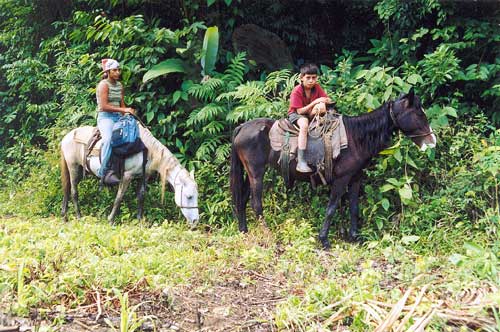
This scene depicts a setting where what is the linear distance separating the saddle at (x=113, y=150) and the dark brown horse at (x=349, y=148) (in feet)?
4.45

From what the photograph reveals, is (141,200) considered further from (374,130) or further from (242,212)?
(374,130)

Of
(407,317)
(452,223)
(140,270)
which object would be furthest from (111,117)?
(407,317)

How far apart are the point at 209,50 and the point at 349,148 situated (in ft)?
11.0

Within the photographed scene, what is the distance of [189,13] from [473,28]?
192 inches

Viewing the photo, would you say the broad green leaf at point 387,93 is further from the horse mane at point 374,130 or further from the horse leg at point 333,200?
the horse leg at point 333,200

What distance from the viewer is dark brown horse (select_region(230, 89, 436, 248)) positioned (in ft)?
19.4

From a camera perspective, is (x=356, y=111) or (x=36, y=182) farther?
(x=36, y=182)

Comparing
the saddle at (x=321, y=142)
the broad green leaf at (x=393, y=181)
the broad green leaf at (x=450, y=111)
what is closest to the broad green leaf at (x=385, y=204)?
the broad green leaf at (x=393, y=181)

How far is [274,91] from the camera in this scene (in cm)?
769

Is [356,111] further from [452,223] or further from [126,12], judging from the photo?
[126,12]

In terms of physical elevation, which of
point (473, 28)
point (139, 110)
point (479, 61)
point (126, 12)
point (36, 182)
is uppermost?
point (126, 12)

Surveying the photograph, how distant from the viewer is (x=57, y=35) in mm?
10727

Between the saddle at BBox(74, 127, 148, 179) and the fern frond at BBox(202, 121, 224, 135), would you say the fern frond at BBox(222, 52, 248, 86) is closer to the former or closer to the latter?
the fern frond at BBox(202, 121, 224, 135)

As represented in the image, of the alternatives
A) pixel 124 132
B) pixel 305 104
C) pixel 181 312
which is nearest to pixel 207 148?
pixel 124 132
